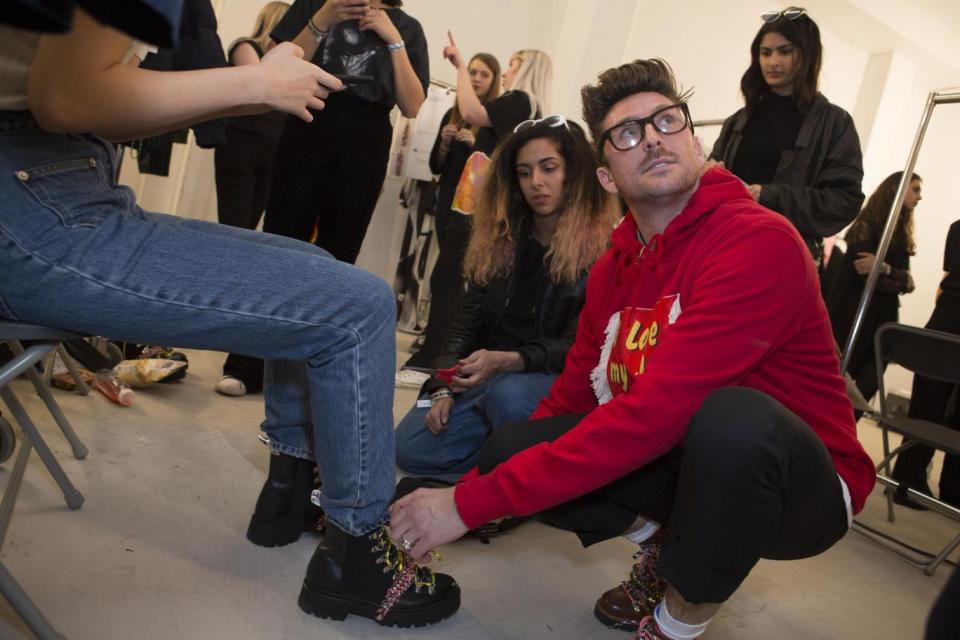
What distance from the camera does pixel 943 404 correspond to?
2926 mm

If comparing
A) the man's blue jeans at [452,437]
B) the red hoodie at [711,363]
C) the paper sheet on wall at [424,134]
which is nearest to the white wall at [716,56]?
the paper sheet on wall at [424,134]

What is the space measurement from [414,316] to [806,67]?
2856mm

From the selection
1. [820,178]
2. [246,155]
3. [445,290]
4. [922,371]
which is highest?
[820,178]

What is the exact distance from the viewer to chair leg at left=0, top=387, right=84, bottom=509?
1.20m

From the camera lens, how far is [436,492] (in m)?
1.06

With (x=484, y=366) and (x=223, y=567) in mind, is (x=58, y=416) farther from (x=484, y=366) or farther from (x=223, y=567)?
(x=484, y=366)

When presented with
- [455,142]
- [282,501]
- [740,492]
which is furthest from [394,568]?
[455,142]

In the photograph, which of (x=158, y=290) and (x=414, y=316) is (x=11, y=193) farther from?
(x=414, y=316)

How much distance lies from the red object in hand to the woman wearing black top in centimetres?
105

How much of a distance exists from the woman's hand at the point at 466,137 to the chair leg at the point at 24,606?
2.97m

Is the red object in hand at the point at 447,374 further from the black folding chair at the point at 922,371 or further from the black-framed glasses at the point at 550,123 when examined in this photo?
the black folding chair at the point at 922,371

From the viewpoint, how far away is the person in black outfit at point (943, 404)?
2932 mm

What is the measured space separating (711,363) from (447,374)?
991 mm

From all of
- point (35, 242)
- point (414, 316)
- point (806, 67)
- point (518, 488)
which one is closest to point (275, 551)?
point (518, 488)
